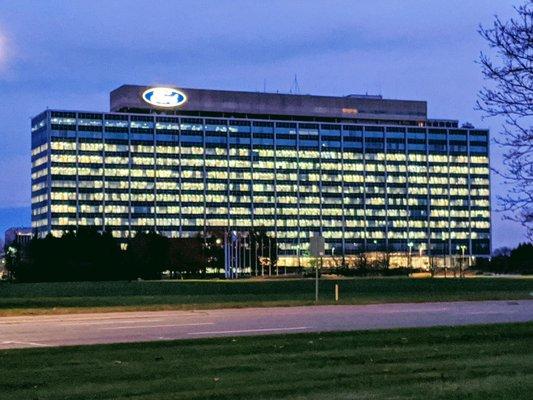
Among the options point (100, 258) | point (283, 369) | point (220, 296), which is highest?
point (100, 258)

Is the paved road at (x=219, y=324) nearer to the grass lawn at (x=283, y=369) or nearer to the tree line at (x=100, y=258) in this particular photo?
the grass lawn at (x=283, y=369)

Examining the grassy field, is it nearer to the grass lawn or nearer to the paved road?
the paved road

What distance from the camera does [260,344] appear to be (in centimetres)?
1816

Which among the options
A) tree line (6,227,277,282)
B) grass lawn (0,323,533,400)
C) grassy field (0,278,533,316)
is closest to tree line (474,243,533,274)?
tree line (6,227,277,282)

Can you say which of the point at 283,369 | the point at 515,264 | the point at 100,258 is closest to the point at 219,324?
the point at 283,369

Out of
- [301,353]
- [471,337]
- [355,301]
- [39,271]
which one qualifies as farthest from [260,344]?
[39,271]

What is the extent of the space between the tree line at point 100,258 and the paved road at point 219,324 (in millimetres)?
106251

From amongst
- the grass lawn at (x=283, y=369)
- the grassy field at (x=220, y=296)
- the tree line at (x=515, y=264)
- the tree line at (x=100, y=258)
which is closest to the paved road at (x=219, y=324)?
the grass lawn at (x=283, y=369)

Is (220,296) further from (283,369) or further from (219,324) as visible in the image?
(283,369)

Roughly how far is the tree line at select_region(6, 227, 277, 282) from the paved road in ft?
349

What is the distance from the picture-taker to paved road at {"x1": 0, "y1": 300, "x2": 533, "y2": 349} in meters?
22.0

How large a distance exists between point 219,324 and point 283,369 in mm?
12272

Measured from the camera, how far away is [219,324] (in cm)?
2630

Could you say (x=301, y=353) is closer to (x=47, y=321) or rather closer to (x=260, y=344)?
(x=260, y=344)
